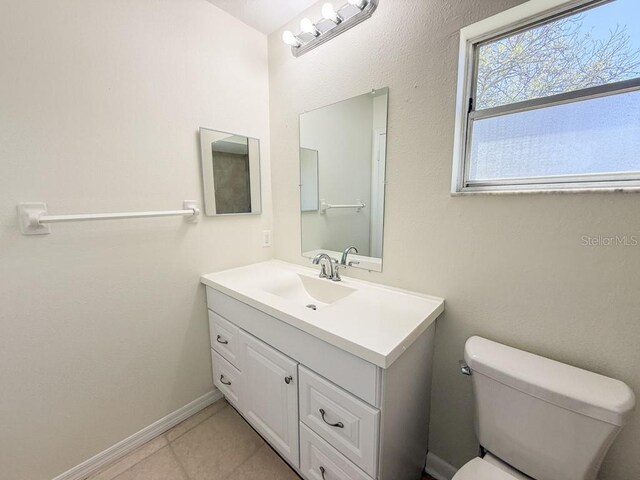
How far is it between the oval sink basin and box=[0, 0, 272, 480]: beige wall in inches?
18.1

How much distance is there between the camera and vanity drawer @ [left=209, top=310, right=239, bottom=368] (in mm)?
1425

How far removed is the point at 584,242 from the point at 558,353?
40 centimetres

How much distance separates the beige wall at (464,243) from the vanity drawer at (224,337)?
31.2 inches

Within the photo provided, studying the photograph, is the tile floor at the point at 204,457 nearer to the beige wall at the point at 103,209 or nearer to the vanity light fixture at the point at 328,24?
the beige wall at the point at 103,209

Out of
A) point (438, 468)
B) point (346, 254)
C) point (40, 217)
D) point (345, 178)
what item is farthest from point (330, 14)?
point (438, 468)

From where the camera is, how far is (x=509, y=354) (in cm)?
93

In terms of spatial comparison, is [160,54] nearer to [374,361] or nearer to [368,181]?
[368,181]

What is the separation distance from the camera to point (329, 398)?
965mm

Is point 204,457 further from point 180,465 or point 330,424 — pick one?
point 330,424

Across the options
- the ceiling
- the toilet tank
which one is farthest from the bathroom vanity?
the ceiling

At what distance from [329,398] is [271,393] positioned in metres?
0.39

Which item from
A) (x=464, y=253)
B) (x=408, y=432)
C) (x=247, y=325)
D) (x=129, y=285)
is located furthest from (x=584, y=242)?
(x=129, y=285)
